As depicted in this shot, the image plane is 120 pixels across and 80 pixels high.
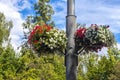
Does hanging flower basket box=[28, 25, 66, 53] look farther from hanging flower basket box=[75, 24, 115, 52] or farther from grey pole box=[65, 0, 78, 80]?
hanging flower basket box=[75, 24, 115, 52]

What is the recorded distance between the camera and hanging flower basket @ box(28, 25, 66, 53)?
20.0ft

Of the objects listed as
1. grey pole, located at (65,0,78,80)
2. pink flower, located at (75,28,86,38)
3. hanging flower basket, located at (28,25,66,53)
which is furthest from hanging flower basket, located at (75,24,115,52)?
hanging flower basket, located at (28,25,66,53)

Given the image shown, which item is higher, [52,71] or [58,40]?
[58,40]

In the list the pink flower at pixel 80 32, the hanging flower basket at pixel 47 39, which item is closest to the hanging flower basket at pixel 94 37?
the pink flower at pixel 80 32

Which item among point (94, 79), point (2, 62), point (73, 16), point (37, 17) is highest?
point (37, 17)

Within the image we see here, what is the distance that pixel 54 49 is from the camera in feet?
20.4

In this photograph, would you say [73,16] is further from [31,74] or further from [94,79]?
[94,79]

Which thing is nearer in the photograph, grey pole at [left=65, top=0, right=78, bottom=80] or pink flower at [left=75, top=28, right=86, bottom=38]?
grey pole at [left=65, top=0, right=78, bottom=80]

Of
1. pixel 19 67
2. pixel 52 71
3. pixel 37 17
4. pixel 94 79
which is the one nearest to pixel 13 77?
pixel 19 67

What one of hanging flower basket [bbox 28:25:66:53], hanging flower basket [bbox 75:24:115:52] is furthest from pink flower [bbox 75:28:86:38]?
hanging flower basket [bbox 28:25:66:53]

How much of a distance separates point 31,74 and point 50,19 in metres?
14.3

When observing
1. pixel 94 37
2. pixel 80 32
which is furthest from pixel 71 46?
pixel 94 37

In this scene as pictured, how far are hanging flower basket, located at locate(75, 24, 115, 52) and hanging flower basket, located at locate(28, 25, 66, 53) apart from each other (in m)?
0.28

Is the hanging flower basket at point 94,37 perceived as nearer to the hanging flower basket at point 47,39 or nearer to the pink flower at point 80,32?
the pink flower at point 80,32
